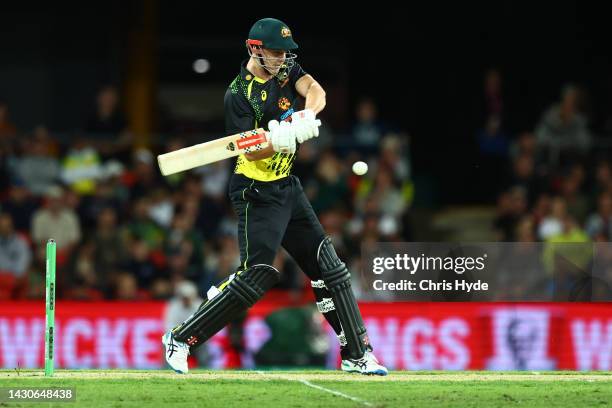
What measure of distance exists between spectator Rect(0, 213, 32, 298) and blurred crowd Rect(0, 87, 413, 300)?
10mm

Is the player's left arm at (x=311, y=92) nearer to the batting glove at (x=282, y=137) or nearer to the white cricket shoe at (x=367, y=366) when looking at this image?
the batting glove at (x=282, y=137)

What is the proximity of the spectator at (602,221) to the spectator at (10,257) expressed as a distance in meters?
5.84

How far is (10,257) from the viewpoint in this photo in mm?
14352

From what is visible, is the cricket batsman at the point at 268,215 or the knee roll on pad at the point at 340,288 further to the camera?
the knee roll on pad at the point at 340,288

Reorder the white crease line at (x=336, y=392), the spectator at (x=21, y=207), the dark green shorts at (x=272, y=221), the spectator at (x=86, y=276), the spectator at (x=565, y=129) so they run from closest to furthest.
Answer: the white crease line at (x=336, y=392)
the dark green shorts at (x=272, y=221)
the spectator at (x=86, y=276)
the spectator at (x=21, y=207)
the spectator at (x=565, y=129)

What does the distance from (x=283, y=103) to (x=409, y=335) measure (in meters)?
4.90

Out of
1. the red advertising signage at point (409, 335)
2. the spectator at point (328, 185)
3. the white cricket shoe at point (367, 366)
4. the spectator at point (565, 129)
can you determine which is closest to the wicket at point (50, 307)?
the white cricket shoe at point (367, 366)

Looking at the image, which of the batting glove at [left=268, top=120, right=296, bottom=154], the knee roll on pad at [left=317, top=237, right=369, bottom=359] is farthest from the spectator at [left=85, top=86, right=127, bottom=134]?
the batting glove at [left=268, top=120, right=296, bottom=154]

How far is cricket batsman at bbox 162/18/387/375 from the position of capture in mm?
7938

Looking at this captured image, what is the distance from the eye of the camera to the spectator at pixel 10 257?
46.9ft

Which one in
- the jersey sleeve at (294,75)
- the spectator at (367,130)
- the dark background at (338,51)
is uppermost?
the dark background at (338,51)

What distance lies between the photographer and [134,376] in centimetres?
833

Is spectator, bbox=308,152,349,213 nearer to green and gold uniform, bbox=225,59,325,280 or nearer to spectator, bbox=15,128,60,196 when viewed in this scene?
spectator, bbox=15,128,60,196

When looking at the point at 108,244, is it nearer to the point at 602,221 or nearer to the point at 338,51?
the point at 338,51
